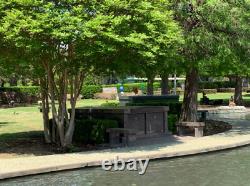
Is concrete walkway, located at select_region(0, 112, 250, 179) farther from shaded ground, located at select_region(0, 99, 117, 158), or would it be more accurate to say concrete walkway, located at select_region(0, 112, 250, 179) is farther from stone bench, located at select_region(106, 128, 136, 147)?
shaded ground, located at select_region(0, 99, 117, 158)

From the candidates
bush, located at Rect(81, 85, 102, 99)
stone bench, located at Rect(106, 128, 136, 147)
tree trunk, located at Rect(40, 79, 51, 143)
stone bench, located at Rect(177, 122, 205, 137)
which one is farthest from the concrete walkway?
bush, located at Rect(81, 85, 102, 99)

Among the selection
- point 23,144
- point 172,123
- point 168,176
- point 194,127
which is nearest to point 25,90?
point 172,123

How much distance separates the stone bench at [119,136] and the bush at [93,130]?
12.6 inches

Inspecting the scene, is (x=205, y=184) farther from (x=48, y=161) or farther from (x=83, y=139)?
(x=83, y=139)

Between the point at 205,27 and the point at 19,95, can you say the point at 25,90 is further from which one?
the point at 205,27

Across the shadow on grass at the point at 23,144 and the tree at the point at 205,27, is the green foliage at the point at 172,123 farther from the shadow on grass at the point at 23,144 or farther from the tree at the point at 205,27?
the shadow on grass at the point at 23,144

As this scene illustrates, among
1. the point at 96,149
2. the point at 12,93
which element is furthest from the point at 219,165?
the point at 12,93

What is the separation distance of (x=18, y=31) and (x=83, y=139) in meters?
5.23

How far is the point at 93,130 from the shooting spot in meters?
16.7

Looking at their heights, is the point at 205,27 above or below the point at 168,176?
above

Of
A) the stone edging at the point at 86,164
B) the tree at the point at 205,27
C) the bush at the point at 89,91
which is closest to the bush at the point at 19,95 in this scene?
the bush at the point at 89,91

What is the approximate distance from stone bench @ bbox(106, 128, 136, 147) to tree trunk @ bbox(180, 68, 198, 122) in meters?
4.98

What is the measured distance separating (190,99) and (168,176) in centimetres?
936

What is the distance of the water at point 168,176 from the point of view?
11.5 metres
